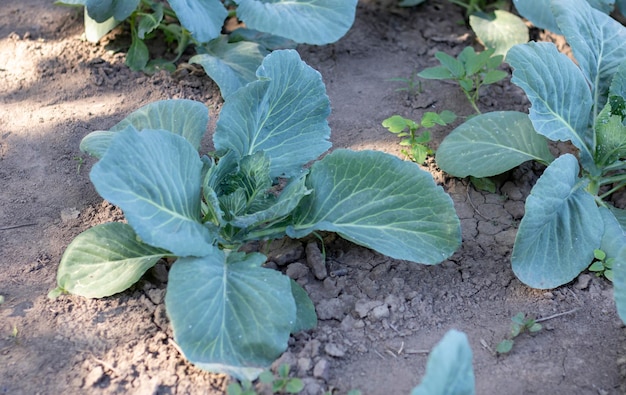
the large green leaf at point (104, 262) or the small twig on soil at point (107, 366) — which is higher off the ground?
the large green leaf at point (104, 262)

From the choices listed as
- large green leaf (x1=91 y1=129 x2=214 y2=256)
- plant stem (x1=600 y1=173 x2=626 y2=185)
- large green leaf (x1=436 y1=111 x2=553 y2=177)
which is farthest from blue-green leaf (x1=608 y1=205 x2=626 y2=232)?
large green leaf (x1=91 y1=129 x2=214 y2=256)

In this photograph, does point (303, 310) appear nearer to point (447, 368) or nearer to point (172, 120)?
point (447, 368)

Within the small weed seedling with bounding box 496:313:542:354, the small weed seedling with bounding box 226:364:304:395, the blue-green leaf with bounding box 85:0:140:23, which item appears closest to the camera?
the small weed seedling with bounding box 226:364:304:395

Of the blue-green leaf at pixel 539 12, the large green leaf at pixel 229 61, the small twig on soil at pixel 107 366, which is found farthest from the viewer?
the blue-green leaf at pixel 539 12

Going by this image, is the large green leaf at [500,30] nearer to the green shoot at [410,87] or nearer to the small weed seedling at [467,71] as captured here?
the small weed seedling at [467,71]

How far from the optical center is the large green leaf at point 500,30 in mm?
3867

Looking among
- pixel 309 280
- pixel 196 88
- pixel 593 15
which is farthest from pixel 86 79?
pixel 593 15

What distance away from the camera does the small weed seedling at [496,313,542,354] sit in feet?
7.63

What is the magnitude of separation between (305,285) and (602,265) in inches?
44.7

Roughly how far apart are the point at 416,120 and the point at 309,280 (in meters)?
1.21

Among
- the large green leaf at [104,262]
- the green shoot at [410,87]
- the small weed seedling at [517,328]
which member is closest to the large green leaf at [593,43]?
the green shoot at [410,87]

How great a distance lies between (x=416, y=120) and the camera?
346 cm

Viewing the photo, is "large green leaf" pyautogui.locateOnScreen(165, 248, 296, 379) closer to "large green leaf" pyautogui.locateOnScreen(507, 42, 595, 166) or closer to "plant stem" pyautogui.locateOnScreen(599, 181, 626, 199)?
"large green leaf" pyautogui.locateOnScreen(507, 42, 595, 166)

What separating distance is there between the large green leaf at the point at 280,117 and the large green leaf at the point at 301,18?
0.59 metres
